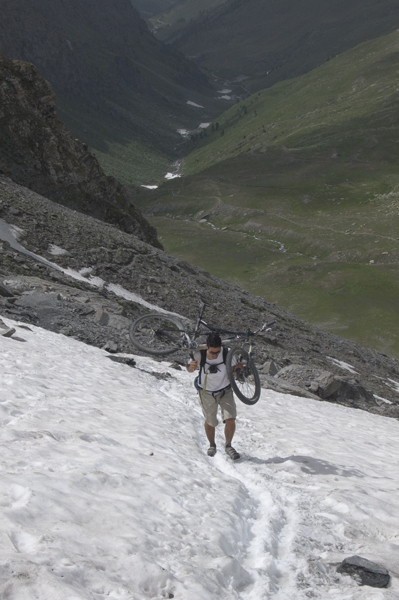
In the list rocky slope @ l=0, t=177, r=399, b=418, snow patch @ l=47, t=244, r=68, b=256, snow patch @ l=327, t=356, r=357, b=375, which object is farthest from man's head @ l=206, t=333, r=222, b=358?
snow patch @ l=327, t=356, r=357, b=375

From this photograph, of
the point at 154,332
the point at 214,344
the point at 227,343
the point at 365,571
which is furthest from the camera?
the point at 154,332

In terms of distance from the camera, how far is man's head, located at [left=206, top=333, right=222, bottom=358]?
43.2ft

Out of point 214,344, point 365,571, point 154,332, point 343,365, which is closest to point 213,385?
point 214,344

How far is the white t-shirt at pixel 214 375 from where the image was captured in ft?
43.7

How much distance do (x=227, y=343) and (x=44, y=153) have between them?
160 ft

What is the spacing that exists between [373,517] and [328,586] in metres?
2.89

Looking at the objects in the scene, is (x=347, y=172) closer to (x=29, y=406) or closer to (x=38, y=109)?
(x=38, y=109)

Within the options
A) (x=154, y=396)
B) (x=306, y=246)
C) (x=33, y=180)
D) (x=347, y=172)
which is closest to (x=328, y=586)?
(x=154, y=396)

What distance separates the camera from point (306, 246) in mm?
123688

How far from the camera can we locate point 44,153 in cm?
5697

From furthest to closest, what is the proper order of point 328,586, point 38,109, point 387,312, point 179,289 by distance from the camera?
point 387,312, point 38,109, point 179,289, point 328,586

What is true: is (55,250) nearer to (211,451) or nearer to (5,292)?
(5,292)

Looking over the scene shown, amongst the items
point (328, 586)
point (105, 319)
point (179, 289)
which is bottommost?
point (328, 586)

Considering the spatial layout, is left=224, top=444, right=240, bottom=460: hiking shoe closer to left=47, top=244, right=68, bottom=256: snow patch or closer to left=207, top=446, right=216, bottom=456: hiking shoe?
left=207, top=446, right=216, bottom=456: hiking shoe
